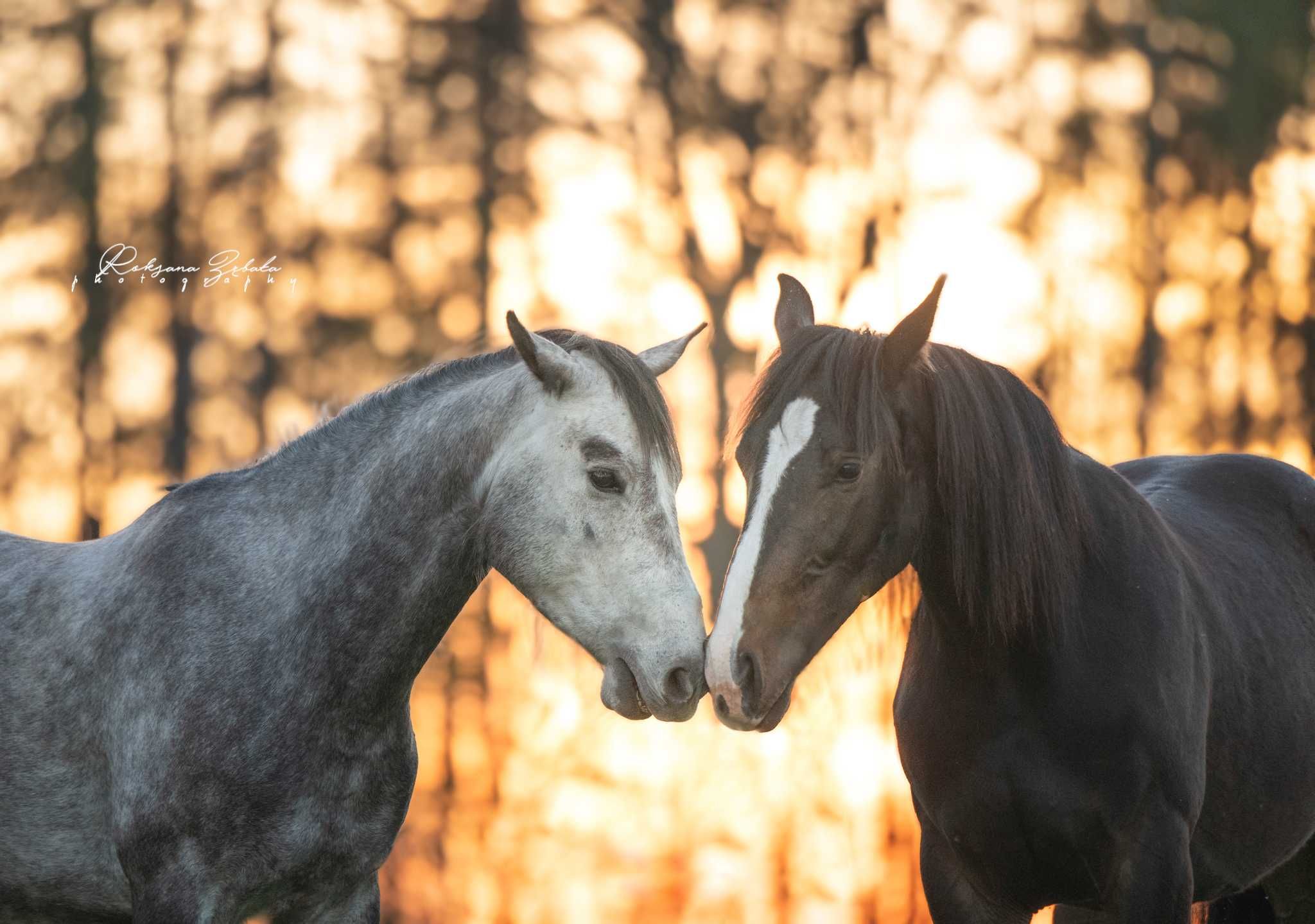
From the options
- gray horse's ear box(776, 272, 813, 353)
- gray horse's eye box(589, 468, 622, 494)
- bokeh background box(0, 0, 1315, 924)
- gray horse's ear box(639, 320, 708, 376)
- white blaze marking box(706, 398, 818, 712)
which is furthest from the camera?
bokeh background box(0, 0, 1315, 924)

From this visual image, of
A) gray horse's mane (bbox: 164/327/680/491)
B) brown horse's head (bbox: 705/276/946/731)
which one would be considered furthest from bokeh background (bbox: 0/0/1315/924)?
brown horse's head (bbox: 705/276/946/731)

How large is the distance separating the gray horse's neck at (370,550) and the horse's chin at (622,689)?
0.36 metres

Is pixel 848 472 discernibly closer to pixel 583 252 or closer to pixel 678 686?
pixel 678 686

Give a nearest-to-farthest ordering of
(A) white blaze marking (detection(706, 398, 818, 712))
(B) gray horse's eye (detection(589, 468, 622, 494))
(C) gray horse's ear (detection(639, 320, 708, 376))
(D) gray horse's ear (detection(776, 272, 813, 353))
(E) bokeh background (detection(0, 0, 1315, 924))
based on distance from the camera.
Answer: (A) white blaze marking (detection(706, 398, 818, 712)) → (B) gray horse's eye (detection(589, 468, 622, 494)) → (C) gray horse's ear (detection(639, 320, 708, 376)) → (D) gray horse's ear (detection(776, 272, 813, 353)) → (E) bokeh background (detection(0, 0, 1315, 924))

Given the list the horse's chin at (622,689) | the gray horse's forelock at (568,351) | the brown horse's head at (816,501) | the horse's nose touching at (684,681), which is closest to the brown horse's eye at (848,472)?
the brown horse's head at (816,501)

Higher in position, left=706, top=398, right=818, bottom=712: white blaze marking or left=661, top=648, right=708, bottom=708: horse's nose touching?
left=706, top=398, right=818, bottom=712: white blaze marking

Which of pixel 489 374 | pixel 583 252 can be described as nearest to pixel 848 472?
pixel 489 374

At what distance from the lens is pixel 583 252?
4582 millimetres

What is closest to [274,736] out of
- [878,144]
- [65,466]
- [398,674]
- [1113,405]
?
[398,674]

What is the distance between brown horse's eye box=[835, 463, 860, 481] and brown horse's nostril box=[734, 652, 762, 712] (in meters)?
0.37

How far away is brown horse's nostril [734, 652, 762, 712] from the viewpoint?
6.85ft

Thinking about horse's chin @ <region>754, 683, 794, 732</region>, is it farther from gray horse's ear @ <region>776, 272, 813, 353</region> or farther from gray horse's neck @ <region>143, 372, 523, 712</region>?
gray horse's ear @ <region>776, 272, 813, 353</region>

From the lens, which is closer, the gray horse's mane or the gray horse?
the gray horse

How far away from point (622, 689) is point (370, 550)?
57 cm
